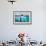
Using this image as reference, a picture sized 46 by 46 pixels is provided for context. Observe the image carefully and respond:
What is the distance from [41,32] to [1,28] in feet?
5.50

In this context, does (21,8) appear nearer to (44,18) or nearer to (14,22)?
(14,22)

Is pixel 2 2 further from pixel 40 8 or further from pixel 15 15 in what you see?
pixel 40 8

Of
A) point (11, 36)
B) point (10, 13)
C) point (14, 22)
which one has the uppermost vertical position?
point (10, 13)

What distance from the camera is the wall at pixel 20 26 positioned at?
6152 mm

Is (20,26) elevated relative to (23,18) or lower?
lower

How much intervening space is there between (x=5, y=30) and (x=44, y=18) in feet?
5.60

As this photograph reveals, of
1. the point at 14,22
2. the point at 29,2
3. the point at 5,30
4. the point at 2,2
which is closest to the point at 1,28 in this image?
the point at 5,30

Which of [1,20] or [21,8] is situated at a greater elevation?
[21,8]

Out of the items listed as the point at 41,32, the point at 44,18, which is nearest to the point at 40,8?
the point at 44,18

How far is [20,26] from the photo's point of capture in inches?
243

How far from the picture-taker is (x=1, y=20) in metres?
6.18

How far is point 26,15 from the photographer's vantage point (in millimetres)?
6141

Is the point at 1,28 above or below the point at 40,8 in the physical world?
below

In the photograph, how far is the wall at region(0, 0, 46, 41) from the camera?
615 cm
